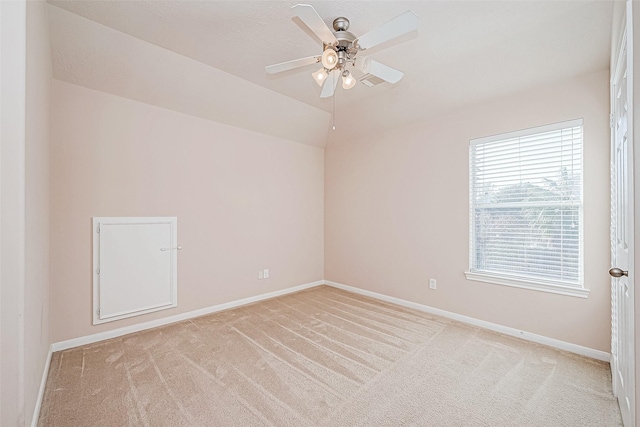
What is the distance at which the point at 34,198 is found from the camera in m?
1.72

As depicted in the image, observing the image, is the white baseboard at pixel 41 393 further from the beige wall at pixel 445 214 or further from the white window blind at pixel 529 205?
the white window blind at pixel 529 205

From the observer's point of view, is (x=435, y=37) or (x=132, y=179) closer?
(x=435, y=37)

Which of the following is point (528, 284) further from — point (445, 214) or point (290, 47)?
point (290, 47)

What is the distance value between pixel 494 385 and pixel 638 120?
1922mm

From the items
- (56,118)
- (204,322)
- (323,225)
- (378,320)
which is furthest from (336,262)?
(56,118)

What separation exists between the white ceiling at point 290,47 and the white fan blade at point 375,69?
0.35 meters

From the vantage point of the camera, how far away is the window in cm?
261

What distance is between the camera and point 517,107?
291 centimetres

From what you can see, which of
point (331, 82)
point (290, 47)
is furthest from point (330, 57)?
point (290, 47)

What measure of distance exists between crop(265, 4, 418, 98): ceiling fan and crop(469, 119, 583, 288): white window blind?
1.68 meters

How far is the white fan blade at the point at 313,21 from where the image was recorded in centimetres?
157

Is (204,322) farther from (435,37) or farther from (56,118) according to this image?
(435,37)

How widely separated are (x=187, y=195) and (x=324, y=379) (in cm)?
254

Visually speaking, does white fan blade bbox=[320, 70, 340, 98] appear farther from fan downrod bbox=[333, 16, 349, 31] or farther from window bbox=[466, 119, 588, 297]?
window bbox=[466, 119, 588, 297]
